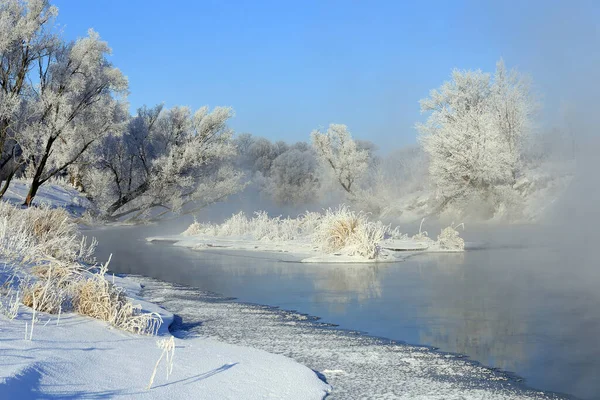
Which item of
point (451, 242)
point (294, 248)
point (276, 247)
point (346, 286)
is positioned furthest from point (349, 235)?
point (346, 286)

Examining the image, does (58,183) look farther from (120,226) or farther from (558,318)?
(558,318)

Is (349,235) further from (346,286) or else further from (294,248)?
(346,286)

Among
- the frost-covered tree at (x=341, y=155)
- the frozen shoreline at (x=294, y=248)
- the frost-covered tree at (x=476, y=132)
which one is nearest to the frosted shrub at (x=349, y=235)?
the frozen shoreline at (x=294, y=248)

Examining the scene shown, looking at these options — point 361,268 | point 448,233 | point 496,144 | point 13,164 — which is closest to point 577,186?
point 496,144

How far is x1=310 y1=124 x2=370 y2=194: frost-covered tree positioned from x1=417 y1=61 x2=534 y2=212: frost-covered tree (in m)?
6.16

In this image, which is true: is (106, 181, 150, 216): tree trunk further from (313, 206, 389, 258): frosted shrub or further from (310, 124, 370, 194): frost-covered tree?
(310, 124, 370, 194): frost-covered tree

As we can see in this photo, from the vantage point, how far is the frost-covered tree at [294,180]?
41.2 metres

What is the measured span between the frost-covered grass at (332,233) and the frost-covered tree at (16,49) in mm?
6273

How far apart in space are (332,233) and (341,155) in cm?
2293

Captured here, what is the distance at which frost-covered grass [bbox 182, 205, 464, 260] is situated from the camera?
433 inches

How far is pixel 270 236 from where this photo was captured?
48.4 ft

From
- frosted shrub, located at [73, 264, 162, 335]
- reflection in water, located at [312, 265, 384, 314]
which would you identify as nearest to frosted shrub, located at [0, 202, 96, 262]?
frosted shrub, located at [73, 264, 162, 335]

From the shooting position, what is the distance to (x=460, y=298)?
638cm

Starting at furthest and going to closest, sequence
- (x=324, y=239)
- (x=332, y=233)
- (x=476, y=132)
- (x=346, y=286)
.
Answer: (x=476, y=132), (x=324, y=239), (x=332, y=233), (x=346, y=286)
